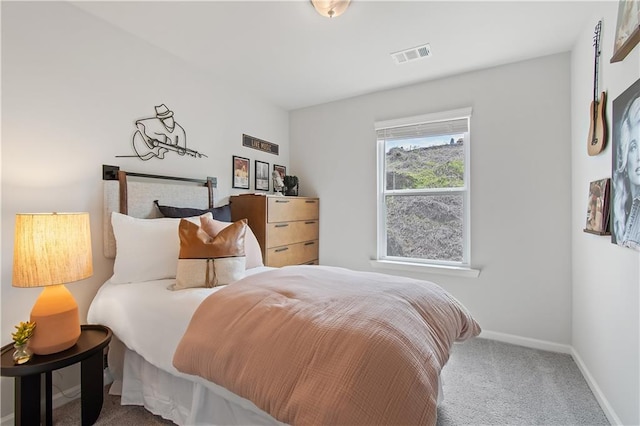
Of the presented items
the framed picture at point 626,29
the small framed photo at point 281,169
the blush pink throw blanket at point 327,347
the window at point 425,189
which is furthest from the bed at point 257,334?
the small framed photo at point 281,169

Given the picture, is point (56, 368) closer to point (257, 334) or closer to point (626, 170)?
point (257, 334)

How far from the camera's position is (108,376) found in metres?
1.98

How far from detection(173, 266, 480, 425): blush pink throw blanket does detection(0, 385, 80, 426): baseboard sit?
1106 mm

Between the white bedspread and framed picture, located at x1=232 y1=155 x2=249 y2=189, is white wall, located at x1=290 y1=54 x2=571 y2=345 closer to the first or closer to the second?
framed picture, located at x1=232 y1=155 x2=249 y2=189

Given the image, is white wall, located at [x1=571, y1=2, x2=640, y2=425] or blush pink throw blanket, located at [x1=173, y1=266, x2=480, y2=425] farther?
white wall, located at [x1=571, y1=2, x2=640, y2=425]

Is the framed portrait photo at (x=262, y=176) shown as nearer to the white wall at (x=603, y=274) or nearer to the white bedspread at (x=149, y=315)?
the white bedspread at (x=149, y=315)

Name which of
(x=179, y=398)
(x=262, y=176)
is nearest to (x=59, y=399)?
(x=179, y=398)

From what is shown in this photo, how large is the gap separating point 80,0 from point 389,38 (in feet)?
6.81

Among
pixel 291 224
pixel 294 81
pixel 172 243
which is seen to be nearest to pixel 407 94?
pixel 294 81

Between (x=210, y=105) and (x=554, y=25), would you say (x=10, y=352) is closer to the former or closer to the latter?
(x=210, y=105)

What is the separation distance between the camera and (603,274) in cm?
176

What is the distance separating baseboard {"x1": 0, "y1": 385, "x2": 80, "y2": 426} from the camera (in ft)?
5.19

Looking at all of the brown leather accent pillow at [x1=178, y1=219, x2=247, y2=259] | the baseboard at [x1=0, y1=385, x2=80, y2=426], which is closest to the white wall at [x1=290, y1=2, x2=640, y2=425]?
the brown leather accent pillow at [x1=178, y1=219, x2=247, y2=259]

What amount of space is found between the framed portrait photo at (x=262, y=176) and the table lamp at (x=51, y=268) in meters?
1.97
